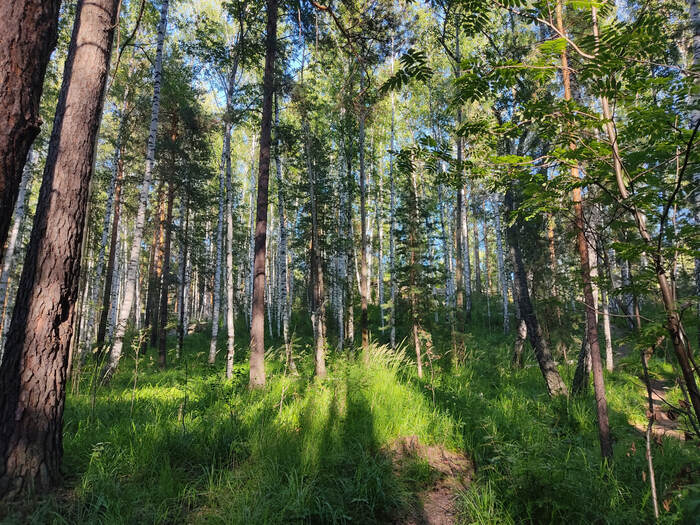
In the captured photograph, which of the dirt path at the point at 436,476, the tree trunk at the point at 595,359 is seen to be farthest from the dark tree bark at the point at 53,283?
the tree trunk at the point at 595,359

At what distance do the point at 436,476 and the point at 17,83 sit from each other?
5.04 metres

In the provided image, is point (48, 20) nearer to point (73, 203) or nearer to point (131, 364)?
point (73, 203)

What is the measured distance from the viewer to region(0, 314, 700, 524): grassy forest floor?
8.38 ft

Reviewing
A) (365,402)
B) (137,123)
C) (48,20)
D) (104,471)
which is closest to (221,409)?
(104,471)

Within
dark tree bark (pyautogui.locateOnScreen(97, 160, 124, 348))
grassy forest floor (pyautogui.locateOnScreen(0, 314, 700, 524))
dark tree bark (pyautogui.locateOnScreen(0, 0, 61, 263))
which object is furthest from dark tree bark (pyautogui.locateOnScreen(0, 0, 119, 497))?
dark tree bark (pyautogui.locateOnScreen(97, 160, 124, 348))

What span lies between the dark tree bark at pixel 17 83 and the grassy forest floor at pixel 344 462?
2.32m

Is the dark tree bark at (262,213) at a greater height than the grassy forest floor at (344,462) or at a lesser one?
greater

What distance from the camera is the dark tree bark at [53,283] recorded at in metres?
2.58

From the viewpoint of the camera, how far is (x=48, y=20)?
83.7 inches

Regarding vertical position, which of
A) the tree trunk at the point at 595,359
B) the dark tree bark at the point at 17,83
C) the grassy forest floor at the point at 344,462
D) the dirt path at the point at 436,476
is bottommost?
the dirt path at the point at 436,476

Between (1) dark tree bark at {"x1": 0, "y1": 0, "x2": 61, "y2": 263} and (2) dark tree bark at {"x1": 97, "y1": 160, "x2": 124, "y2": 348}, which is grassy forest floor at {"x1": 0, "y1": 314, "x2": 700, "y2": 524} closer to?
(1) dark tree bark at {"x1": 0, "y1": 0, "x2": 61, "y2": 263}

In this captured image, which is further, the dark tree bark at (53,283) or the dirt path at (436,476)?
the dirt path at (436,476)

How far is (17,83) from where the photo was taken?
1962mm

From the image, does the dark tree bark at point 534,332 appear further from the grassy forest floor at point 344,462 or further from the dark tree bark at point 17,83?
the dark tree bark at point 17,83
